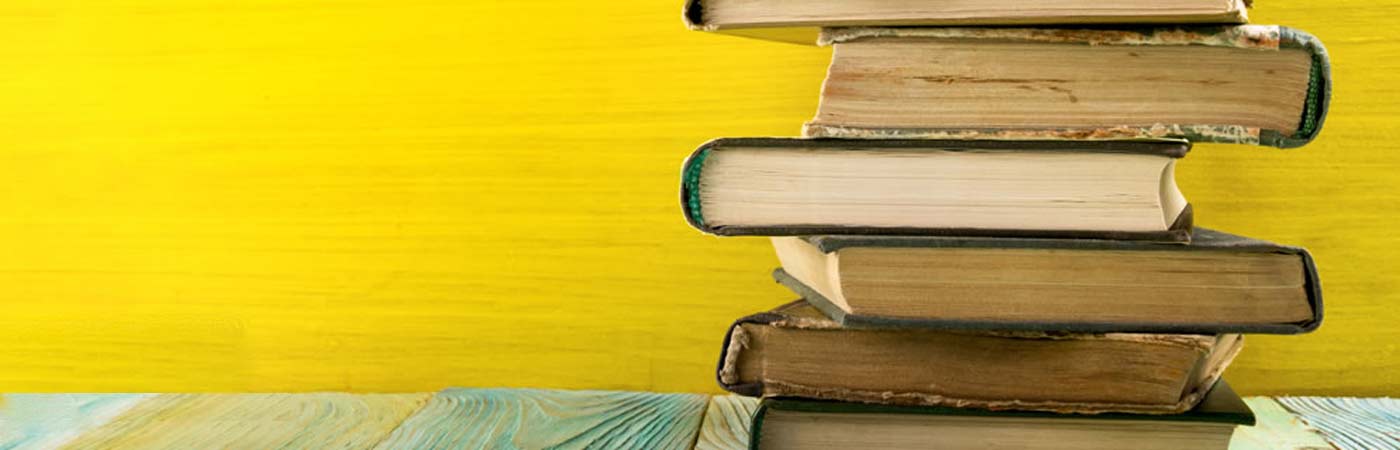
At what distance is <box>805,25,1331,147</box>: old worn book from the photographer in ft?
2.95

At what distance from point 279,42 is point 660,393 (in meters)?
0.59

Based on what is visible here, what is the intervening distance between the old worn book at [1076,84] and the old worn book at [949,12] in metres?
0.01

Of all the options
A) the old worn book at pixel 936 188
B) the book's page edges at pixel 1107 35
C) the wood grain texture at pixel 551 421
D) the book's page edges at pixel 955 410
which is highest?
the book's page edges at pixel 1107 35

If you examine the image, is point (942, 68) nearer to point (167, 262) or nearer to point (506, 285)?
point (506, 285)

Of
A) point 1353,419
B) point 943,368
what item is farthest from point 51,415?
point 1353,419

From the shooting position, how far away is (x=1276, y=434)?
4.10 feet

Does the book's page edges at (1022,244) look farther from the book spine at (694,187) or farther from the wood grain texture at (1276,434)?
the wood grain texture at (1276,434)

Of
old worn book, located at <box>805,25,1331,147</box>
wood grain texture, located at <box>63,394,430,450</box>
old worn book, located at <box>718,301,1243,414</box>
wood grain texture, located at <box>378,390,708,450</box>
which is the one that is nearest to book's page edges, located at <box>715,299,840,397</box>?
old worn book, located at <box>718,301,1243,414</box>

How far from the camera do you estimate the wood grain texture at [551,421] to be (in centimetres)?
122

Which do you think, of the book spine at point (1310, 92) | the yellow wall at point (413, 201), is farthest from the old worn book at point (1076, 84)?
the yellow wall at point (413, 201)

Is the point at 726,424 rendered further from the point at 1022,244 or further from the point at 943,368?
the point at 1022,244

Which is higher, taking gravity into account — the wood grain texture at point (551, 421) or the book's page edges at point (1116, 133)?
the book's page edges at point (1116, 133)

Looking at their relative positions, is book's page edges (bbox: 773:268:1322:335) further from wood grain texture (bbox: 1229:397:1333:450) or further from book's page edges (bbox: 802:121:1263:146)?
wood grain texture (bbox: 1229:397:1333:450)

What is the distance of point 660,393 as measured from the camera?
1.48m
